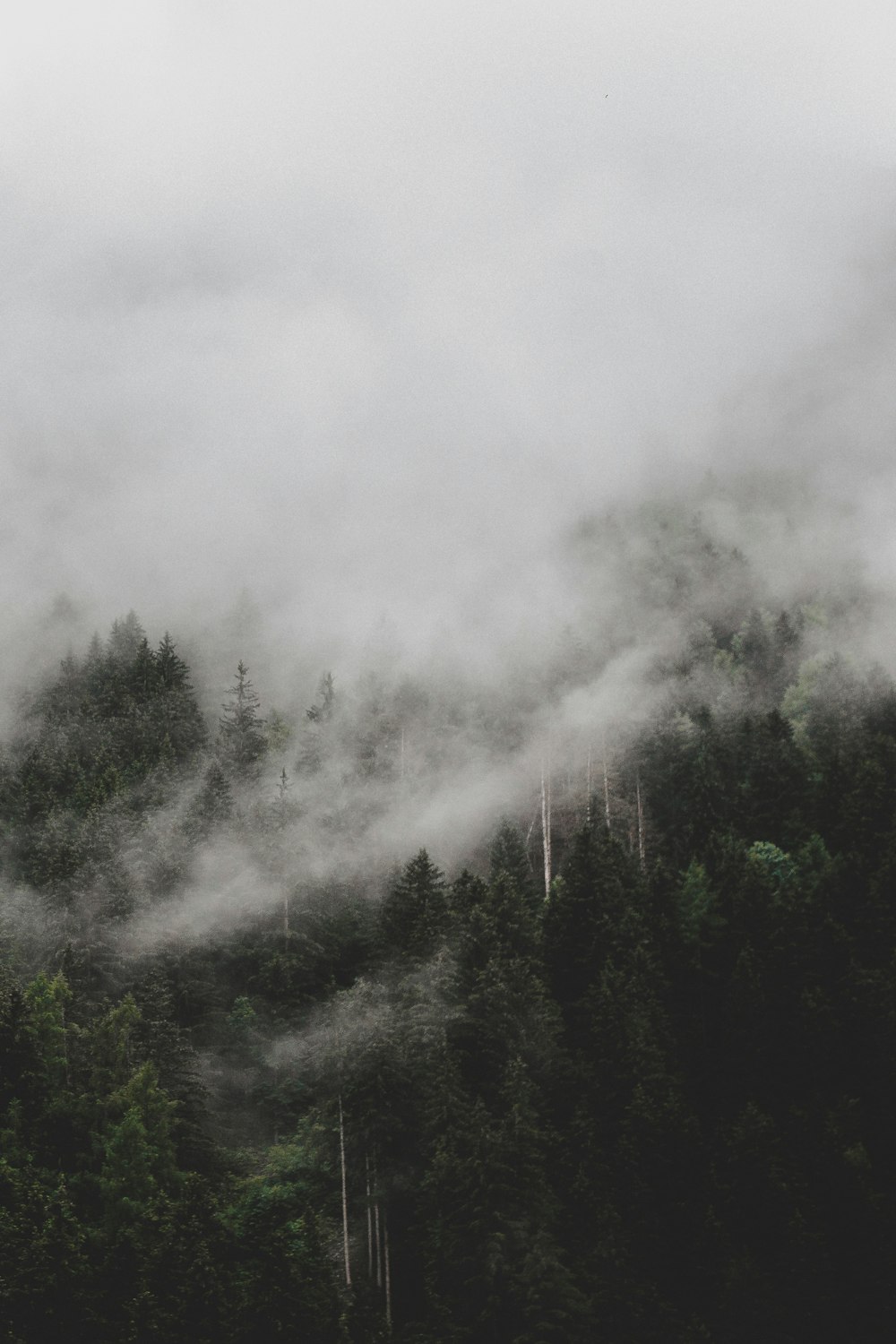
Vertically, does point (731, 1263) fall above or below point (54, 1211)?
below

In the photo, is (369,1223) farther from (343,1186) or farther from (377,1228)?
(343,1186)

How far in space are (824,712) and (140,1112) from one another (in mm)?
77368

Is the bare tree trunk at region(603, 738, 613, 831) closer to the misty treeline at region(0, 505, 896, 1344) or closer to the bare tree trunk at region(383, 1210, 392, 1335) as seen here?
the misty treeline at region(0, 505, 896, 1344)

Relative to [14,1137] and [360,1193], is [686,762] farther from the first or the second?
[14,1137]

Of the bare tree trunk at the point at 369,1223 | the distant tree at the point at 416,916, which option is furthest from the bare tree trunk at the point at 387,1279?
the distant tree at the point at 416,916

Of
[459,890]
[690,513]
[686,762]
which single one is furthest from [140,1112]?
[690,513]

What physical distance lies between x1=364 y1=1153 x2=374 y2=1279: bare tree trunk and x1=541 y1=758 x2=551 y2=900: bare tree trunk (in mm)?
47753

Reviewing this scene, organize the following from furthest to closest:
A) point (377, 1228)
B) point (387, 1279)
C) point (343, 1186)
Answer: point (343, 1186), point (377, 1228), point (387, 1279)

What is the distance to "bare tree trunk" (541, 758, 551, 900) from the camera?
4242 inches

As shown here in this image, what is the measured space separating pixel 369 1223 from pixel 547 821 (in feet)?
197

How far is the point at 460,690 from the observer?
463ft

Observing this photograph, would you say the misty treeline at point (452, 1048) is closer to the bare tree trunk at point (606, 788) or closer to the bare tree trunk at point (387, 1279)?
the bare tree trunk at point (387, 1279)

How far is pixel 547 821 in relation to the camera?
374 feet

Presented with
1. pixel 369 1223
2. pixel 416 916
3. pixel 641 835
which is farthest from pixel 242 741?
pixel 369 1223
